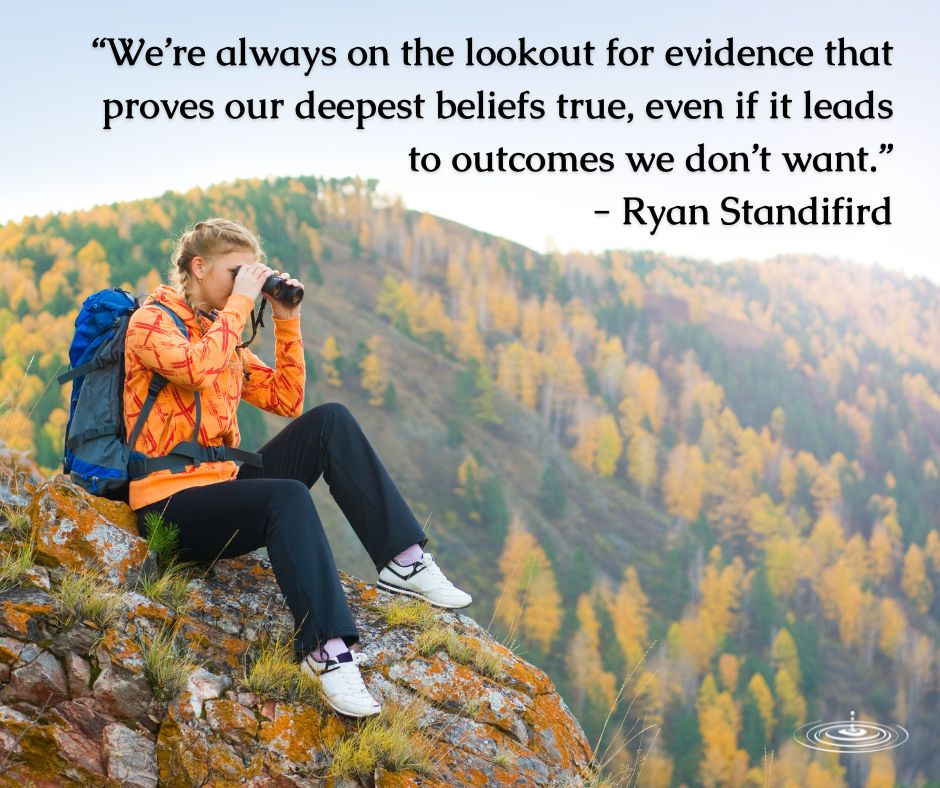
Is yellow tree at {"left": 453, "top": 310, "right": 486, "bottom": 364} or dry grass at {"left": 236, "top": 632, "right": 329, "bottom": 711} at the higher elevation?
dry grass at {"left": 236, "top": 632, "right": 329, "bottom": 711}

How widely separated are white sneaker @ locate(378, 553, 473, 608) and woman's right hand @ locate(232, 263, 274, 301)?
1405 millimetres

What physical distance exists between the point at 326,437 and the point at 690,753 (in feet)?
250

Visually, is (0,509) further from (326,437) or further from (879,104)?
(879,104)

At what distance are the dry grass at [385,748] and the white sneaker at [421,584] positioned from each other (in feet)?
2.69

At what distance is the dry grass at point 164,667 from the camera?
319 centimetres

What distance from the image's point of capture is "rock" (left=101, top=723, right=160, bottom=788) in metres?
2.96

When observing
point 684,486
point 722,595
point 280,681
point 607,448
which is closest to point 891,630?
point 722,595

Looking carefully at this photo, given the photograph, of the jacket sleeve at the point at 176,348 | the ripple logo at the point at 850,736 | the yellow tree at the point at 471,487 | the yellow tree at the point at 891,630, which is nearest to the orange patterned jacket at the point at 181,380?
the jacket sleeve at the point at 176,348

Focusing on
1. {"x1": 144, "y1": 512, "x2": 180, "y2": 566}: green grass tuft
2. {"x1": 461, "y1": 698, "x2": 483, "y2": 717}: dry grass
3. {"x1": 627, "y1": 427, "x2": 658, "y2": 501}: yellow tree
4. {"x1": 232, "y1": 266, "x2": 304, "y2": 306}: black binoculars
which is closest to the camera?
{"x1": 144, "y1": 512, "x2": 180, "y2": 566}: green grass tuft

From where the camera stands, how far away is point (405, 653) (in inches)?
156

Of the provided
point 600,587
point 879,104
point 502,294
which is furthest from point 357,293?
point 879,104

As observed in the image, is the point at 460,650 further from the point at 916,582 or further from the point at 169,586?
the point at 916,582

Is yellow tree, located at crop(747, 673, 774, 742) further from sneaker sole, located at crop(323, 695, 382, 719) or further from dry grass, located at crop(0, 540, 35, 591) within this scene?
dry grass, located at crop(0, 540, 35, 591)

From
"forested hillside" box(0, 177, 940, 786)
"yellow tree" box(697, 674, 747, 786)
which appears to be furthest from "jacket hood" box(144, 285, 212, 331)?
"yellow tree" box(697, 674, 747, 786)
